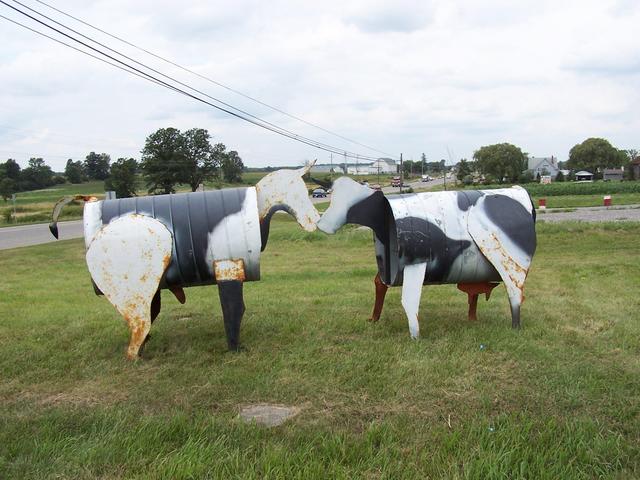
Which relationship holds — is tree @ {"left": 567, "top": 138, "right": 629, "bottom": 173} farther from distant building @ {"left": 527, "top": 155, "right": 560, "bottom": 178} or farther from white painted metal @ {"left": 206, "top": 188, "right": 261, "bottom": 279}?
white painted metal @ {"left": 206, "top": 188, "right": 261, "bottom": 279}

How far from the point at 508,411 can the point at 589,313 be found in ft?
12.1

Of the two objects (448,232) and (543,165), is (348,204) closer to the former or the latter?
(448,232)

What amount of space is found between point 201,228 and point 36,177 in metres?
66.8

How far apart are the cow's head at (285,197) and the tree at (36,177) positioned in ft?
209

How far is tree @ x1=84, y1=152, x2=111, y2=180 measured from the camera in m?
70.0

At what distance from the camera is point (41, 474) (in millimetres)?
3277

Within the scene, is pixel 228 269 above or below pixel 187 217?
below

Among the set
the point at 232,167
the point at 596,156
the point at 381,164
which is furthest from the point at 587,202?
the point at 596,156

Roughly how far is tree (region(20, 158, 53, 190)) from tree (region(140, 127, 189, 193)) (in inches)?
968

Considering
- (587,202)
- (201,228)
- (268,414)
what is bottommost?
(587,202)

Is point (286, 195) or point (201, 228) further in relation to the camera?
point (286, 195)

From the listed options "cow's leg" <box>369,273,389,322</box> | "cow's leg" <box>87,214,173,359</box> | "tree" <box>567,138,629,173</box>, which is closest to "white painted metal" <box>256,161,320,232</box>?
"cow's leg" <box>87,214,173,359</box>

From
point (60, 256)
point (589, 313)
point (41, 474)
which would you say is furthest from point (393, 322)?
point (60, 256)

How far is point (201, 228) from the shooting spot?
5449 mm
